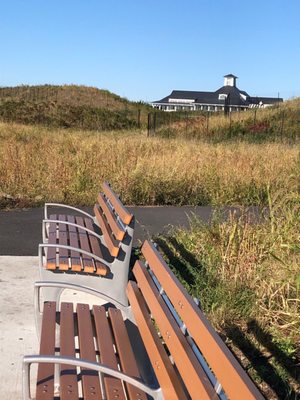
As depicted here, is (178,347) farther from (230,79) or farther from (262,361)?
(230,79)

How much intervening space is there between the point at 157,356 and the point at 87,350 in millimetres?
384

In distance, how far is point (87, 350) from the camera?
2.49 m

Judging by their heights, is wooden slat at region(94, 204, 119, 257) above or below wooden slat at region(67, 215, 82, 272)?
above

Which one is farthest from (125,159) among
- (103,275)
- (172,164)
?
(103,275)

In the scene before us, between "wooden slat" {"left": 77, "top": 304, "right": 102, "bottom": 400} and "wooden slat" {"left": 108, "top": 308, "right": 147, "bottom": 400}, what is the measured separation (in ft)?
0.40

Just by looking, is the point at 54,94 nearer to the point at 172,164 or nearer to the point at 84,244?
the point at 172,164

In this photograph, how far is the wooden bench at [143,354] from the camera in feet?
5.67

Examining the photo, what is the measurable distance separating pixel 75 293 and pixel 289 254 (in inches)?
68.7

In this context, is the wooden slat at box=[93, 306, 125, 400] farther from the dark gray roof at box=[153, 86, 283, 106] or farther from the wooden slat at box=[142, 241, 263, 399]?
the dark gray roof at box=[153, 86, 283, 106]

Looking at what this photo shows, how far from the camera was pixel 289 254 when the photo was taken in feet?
14.4

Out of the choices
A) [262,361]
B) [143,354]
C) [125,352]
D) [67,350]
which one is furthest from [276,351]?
[67,350]

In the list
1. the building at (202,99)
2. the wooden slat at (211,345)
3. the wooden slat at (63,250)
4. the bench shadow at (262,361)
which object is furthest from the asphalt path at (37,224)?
the building at (202,99)

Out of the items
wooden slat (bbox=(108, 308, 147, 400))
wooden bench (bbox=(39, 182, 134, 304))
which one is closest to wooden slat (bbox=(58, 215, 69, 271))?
wooden bench (bbox=(39, 182, 134, 304))

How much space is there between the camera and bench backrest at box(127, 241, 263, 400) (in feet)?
5.25
